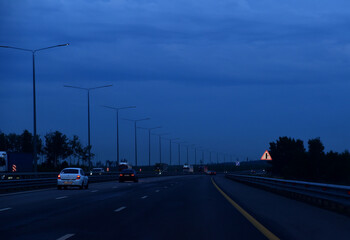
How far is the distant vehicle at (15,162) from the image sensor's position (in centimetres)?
6303

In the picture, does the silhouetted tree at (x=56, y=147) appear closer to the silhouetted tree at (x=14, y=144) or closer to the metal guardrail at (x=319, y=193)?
the silhouetted tree at (x=14, y=144)

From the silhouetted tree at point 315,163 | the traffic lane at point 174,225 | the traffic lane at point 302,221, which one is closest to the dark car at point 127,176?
the traffic lane at point 302,221

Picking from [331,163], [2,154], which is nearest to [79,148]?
[331,163]

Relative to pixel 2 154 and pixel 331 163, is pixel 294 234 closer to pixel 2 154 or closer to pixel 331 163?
pixel 2 154

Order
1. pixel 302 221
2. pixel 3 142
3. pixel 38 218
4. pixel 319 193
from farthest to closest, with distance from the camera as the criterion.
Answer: pixel 3 142 < pixel 319 193 < pixel 38 218 < pixel 302 221

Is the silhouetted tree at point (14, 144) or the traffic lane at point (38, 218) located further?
the silhouetted tree at point (14, 144)

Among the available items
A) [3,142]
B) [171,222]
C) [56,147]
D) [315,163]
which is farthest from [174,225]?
[315,163]

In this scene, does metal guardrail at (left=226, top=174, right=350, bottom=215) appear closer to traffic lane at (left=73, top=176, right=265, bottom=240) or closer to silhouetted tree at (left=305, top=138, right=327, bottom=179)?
traffic lane at (left=73, top=176, right=265, bottom=240)

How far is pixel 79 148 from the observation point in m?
148

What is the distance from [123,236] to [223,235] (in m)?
2.10

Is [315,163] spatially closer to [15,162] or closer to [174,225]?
[15,162]

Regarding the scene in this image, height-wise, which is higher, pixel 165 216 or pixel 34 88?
pixel 34 88

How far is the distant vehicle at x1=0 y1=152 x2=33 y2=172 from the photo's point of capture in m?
63.0

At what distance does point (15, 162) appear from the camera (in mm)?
65500
